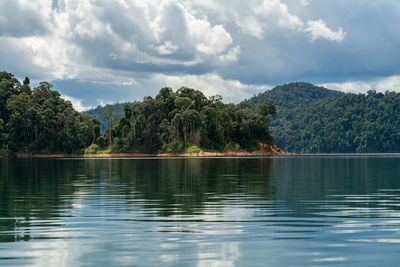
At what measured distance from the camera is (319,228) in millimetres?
17625

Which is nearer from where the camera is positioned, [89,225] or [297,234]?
[297,234]

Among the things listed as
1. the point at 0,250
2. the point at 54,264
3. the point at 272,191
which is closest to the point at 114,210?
the point at 0,250

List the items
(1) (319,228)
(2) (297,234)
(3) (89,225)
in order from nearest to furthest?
(2) (297,234) → (1) (319,228) → (3) (89,225)

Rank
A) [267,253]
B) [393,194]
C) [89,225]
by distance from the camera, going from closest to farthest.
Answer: [267,253] < [89,225] < [393,194]

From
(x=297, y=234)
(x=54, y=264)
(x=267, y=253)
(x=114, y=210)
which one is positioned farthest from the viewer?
(x=114, y=210)

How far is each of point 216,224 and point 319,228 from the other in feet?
12.2

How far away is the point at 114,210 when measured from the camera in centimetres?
2333

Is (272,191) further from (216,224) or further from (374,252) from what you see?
(374,252)

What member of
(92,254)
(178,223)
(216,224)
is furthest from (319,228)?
(92,254)

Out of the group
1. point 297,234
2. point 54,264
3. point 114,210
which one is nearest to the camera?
point 54,264

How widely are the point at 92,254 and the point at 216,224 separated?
607 centimetres

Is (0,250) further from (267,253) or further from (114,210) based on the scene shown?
(114,210)

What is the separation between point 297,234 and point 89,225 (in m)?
7.74

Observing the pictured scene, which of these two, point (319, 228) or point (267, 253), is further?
point (319, 228)
